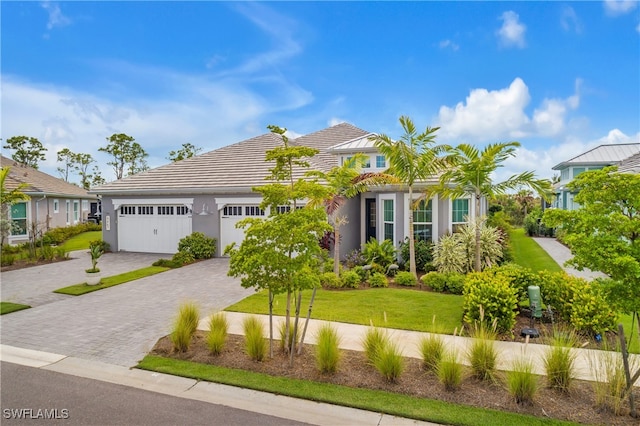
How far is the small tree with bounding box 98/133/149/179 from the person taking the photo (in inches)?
1756

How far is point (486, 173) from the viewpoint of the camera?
34.8 ft

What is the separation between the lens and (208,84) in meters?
15.6

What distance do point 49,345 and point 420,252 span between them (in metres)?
10.9

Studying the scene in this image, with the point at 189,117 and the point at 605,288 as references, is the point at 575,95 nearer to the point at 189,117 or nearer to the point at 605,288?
the point at 605,288

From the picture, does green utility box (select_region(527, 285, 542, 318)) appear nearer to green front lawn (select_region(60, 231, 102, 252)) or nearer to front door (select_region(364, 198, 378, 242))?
front door (select_region(364, 198, 378, 242))

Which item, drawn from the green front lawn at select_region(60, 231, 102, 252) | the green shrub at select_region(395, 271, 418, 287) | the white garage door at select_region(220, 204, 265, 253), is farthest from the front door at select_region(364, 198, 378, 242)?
the green front lawn at select_region(60, 231, 102, 252)

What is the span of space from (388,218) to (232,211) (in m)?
7.36

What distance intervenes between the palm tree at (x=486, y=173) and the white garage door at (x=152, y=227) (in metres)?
12.7

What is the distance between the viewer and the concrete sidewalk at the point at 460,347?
5.50 m

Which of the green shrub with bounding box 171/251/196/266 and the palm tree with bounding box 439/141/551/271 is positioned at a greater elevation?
the palm tree with bounding box 439/141/551/271

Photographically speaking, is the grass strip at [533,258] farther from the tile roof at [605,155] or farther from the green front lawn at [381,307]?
the tile roof at [605,155]

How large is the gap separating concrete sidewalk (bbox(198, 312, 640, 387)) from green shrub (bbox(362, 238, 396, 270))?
18.1 ft

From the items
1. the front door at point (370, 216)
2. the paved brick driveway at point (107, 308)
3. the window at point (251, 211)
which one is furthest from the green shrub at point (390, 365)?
the window at point (251, 211)

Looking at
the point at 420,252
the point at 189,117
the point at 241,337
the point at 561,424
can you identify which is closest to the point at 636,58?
the point at 420,252
